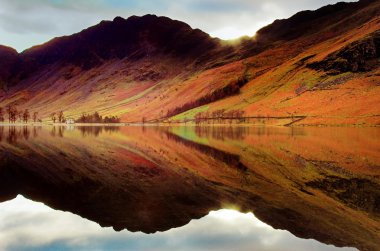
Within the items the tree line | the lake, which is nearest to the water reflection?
the lake

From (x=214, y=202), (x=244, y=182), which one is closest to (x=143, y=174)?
(x=244, y=182)

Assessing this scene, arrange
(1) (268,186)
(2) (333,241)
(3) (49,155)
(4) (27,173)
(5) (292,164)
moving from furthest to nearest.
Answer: (3) (49,155)
(5) (292,164)
(4) (27,173)
(1) (268,186)
(2) (333,241)

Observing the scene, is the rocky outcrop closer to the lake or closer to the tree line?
the tree line

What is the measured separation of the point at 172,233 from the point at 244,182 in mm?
10027

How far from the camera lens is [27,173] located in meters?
25.6

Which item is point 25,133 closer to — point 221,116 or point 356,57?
point 221,116

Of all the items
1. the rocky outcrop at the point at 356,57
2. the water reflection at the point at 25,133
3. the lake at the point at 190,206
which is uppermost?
the rocky outcrop at the point at 356,57

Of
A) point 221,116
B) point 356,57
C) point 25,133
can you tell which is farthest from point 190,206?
point 356,57

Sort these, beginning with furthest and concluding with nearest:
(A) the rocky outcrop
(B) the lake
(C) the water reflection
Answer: (A) the rocky outcrop < (C) the water reflection < (B) the lake

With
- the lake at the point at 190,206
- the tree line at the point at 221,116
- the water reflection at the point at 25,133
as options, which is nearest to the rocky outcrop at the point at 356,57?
the tree line at the point at 221,116

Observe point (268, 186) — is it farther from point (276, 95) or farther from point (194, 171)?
point (276, 95)

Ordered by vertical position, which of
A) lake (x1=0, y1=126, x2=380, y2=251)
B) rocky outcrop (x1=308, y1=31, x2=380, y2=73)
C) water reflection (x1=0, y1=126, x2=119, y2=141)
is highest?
rocky outcrop (x1=308, y1=31, x2=380, y2=73)

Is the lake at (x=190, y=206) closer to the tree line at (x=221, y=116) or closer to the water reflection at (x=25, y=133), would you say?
the water reflection at (x=25, y=133)

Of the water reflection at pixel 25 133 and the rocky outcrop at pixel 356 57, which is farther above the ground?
the rocky outcrop at pixel 356 57
